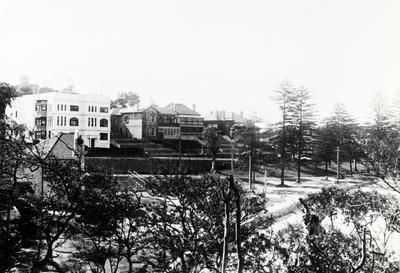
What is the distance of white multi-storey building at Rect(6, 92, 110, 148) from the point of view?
57750mm

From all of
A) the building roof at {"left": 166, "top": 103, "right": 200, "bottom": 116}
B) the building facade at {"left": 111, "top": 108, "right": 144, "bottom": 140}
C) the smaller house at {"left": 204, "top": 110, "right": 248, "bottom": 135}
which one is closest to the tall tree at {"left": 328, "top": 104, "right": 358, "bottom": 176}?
the smaller house at {"left": 204, "top": 110, "right": 248, "bottom": 135}

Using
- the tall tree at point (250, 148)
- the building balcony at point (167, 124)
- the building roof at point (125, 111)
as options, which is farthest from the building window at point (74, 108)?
the tall tree at point (250, 148)

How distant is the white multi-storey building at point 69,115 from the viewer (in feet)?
189

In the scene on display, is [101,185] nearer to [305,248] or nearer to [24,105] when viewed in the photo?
[305,248]

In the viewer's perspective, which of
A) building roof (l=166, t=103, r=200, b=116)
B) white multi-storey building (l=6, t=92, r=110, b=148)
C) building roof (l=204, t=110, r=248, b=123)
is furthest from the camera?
building roof (l=204, t=110, r=248, b=123)

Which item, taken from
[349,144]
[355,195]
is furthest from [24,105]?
[355,195]

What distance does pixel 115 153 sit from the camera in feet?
177

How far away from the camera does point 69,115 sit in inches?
2311

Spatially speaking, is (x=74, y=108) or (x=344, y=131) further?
(x=344, y=131)

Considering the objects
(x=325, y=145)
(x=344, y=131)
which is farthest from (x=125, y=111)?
(x=344, y=131)

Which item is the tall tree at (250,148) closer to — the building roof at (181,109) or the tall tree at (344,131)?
the tall tree at (344,131)

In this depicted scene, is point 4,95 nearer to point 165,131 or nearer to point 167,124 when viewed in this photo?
point 165,131

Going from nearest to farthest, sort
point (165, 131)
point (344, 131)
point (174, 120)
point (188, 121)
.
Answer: point (344, 131) < point (165, 131) < point (174, 120) < point (188, 121)

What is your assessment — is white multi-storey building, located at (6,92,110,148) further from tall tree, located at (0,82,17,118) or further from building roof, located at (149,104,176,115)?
tall tree, located at (0,82,17,118)
